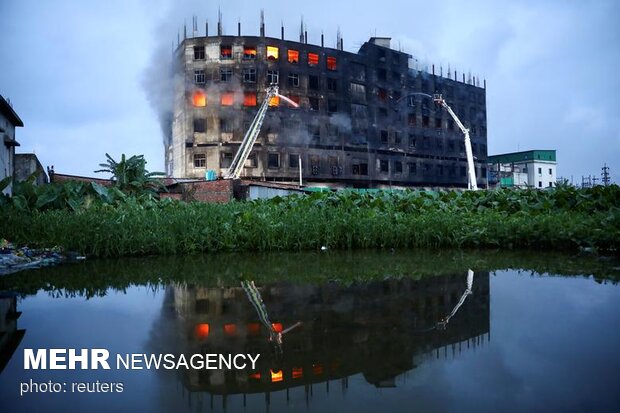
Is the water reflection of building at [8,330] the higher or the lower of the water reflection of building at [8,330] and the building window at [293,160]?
the lower

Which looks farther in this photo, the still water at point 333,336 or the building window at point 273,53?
the building window at point 273,53

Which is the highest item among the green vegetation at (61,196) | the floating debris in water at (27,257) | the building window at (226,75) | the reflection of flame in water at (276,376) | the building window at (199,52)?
the building window at (199,52)

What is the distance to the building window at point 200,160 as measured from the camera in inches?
1416

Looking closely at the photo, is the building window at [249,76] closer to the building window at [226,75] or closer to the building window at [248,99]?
the building window at [248,99]

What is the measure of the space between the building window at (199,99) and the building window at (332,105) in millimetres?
11521

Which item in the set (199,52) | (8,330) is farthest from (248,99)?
(8,330)

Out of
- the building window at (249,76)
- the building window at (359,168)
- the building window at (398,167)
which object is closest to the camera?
the building window at (249,76)

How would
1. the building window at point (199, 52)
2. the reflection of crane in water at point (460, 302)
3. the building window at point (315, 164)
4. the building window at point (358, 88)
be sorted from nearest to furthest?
the reflection of crane in water at point (460, 302) → the building window at point (199, 52) → the building window at point (315, 164) → the building window at point (358, 88)

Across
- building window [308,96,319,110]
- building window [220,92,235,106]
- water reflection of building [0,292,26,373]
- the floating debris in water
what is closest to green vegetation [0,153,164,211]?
the floating debris in water

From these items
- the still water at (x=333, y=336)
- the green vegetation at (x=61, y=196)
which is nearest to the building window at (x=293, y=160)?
the green vegetation at (x=61, y=196)

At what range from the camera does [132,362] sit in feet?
8.07

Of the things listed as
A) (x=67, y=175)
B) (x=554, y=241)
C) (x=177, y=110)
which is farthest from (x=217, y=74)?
(x=554, y=241)

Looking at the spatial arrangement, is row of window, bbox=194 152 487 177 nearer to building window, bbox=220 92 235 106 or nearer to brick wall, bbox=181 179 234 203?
building window, bbox=220 92 235 106

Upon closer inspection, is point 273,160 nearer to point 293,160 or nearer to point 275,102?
point 293,160
